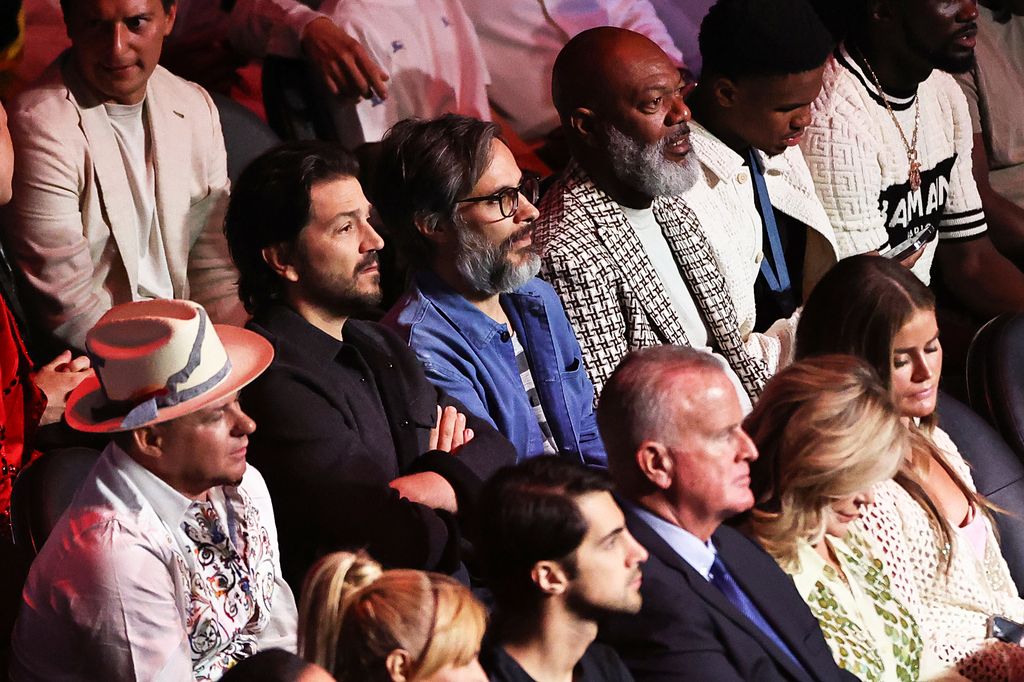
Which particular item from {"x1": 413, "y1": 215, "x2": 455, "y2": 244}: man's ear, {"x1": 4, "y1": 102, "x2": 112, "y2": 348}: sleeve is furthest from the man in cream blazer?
{"x1": 413, "y1": 215, "x2": 455, "y2": 244}: man's ear

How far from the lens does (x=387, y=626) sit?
187cm

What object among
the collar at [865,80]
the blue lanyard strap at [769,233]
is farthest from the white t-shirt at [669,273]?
the collar at [865,80]

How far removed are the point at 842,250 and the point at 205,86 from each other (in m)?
1.66

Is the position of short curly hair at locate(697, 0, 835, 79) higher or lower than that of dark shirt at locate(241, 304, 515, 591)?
higher

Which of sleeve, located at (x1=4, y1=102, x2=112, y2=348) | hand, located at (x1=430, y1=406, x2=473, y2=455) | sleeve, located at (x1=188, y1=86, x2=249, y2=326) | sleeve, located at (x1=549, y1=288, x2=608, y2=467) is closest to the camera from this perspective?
hand, located at (x1=430, y1=406, x2=473, y2=455)

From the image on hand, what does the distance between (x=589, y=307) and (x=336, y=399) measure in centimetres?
91

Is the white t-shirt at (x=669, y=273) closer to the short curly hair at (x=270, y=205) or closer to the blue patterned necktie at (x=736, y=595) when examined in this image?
the short curly hair at (x=270, y=205)

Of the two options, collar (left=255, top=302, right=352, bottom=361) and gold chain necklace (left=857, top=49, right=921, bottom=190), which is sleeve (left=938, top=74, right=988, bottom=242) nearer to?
gold chain necklace (left=857, top=49, right=921, bottom=190)

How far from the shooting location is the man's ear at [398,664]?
185 centimetres

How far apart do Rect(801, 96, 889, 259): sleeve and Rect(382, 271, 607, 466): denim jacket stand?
4.15 ft

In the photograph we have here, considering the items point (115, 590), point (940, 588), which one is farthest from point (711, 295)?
point (115, 590)

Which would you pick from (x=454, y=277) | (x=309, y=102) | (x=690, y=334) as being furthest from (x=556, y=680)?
(x=309, y=102)

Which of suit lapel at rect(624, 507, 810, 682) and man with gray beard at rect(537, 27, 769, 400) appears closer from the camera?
suit lapel at rect(624, 507, 810, 682)

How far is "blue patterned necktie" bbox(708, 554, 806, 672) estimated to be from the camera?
2.50 m
